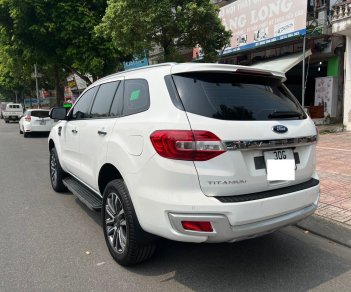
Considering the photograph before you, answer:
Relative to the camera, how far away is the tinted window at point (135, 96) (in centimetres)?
325

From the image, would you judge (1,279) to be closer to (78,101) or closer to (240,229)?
(240,229)

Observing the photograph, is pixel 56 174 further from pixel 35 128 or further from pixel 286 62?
pixel 35 128

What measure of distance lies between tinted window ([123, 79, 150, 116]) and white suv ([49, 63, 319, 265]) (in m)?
0.01

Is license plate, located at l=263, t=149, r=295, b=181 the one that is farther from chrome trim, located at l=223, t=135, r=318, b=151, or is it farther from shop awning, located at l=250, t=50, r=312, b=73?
shop awning, located at l=250, t=50, r=312, b=73

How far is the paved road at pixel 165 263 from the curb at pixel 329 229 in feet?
0.28

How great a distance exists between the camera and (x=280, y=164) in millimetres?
3027

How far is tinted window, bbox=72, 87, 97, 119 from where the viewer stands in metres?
4.65

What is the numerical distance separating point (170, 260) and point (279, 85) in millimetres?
2036

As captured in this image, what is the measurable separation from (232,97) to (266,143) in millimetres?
480

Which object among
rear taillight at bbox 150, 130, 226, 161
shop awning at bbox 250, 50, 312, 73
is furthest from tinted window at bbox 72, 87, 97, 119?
shop awning at bbox 250, 50, 312, 73

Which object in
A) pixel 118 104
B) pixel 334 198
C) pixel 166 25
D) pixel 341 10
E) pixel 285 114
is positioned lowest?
pixel 334 198

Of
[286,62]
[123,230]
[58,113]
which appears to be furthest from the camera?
[286,62]

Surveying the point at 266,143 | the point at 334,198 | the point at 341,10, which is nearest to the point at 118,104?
the point at 266,143

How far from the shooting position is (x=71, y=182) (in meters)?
5.27
